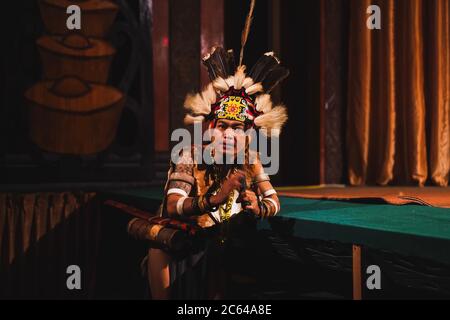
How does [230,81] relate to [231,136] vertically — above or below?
above

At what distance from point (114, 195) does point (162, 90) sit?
0.95m

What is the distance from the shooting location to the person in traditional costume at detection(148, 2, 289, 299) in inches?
77.6

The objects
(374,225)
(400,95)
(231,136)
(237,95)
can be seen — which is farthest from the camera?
(400,95)

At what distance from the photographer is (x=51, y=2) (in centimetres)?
372

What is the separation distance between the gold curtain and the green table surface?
1560 mm

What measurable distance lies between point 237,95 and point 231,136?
7.5 inches

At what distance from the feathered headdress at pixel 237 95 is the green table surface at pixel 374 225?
1.21ft

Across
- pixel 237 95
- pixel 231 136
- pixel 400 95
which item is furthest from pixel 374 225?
pixel 400 95

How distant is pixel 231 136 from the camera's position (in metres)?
1.96

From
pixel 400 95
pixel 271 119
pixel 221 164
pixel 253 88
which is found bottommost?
pixel 221 164

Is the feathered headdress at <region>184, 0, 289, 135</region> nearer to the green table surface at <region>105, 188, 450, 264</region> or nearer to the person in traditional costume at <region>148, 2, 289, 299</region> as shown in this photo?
the person in traditional costume at <region>148, 2, 289, 299</region>

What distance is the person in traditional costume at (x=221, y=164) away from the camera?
6.47 feet

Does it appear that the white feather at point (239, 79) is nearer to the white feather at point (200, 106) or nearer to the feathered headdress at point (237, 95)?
the feathered headdress at point (237, 95)

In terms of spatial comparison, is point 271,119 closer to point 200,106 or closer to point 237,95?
point 237,95
